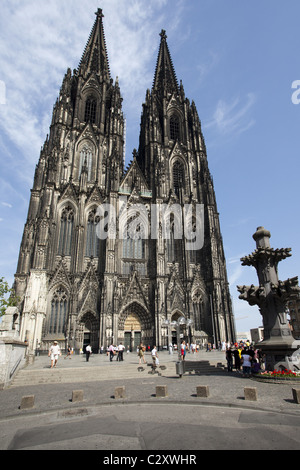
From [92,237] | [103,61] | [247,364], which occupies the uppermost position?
[103,61]

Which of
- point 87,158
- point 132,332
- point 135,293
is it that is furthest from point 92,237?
point 132,332

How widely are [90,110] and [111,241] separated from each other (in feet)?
69.0

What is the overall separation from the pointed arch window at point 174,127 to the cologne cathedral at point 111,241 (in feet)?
5.65

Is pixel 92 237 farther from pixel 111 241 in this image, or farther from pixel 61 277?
pixel 61 277

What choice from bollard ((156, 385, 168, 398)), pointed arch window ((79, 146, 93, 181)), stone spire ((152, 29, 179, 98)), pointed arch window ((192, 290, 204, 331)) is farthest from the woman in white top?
stone spire ((152, 29, 179, 98))

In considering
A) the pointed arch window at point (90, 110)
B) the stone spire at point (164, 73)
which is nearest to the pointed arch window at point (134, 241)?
the pointed arch window at point (90, 110)

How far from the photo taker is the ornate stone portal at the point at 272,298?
11.1 m

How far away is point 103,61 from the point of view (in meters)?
43.4

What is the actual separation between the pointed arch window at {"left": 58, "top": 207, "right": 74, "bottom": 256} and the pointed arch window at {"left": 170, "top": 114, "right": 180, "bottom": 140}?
1982 cm

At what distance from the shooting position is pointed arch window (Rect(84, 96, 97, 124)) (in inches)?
1499

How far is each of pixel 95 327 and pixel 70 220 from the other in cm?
1185

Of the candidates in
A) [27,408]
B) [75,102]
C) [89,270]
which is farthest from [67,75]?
[27,408]

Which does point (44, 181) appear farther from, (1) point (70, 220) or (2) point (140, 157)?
(2) point (140, 157)

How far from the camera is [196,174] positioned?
38.1m
